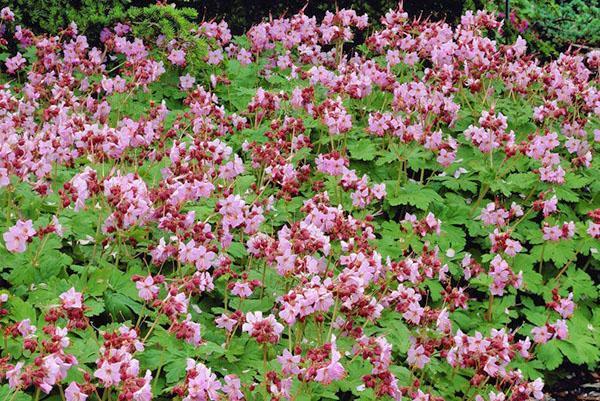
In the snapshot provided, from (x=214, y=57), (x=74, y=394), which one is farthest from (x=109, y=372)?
(x=214, y=57)

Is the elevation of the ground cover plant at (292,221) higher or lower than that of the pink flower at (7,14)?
lower

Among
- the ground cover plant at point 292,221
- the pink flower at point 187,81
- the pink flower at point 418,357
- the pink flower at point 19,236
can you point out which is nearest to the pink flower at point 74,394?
the ground cover plant at point 292,221

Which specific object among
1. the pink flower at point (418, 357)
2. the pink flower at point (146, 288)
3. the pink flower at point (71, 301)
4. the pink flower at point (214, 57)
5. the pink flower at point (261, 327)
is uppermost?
the pink flower at point (71, 301)

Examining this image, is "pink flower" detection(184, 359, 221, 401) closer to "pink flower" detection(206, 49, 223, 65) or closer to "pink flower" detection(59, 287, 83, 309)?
"pink flower" detection(59, 287, 83, 309)

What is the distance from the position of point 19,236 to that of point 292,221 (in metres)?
1.79

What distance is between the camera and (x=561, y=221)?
18.6ft

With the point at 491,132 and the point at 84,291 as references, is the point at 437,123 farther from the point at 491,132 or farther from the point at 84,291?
the point at 84,291

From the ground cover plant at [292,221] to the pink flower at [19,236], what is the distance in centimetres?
2

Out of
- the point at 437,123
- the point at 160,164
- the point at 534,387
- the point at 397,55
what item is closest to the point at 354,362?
the point at 534,387

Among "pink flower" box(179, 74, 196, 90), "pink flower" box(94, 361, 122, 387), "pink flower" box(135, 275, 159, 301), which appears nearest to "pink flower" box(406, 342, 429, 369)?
"pink flower" box(135, 275, 159, 301)

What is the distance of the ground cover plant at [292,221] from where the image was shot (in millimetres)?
3703

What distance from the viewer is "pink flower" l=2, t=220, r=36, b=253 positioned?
3.89 metres

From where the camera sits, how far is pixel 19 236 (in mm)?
3896

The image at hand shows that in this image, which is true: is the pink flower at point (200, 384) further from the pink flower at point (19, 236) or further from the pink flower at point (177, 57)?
the pink flower at point (177, 57)
